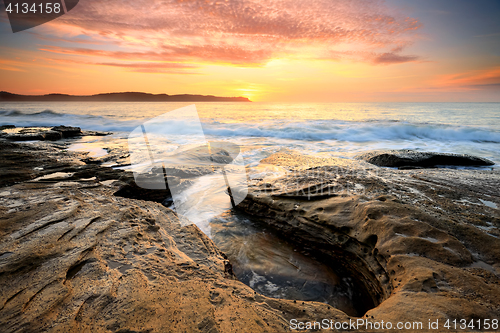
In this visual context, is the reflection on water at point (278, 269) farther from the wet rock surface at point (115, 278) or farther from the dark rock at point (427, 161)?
the dark rock at point (427, 161)

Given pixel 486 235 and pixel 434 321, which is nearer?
pixel 434 321

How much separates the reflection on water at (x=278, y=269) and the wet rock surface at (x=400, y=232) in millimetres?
181

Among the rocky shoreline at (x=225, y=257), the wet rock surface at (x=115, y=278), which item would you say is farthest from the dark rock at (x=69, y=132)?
the wet rock surface at (x=115, y=278)

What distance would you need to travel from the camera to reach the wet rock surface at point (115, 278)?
1.43 meters

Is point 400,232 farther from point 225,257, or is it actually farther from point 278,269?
point 225,257

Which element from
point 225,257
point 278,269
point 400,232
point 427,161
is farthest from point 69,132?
point 427,161

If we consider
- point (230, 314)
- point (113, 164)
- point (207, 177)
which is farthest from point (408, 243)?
point (113, 164)

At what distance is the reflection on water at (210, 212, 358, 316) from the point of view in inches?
101

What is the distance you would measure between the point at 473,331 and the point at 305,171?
362 centimetres

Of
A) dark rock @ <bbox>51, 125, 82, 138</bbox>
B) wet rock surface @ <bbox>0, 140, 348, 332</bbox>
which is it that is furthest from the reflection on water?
dark rock @ <bbox>51, 125, 82, 138</bbox>

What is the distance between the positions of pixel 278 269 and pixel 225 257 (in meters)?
0.77

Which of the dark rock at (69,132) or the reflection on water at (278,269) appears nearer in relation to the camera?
the reflection on water at (278,269)

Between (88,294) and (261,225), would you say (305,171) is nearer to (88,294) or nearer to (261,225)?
(261,225)

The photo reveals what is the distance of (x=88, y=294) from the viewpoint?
62.9 inches
